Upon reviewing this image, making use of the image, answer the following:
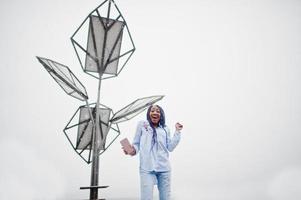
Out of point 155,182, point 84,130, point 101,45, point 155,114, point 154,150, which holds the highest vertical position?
point 101,45

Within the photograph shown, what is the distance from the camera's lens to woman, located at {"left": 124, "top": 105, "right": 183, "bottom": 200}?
8.31 ft

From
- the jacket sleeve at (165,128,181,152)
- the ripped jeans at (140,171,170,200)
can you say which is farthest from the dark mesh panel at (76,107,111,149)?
the ripped jeans at (140,171,170,200)

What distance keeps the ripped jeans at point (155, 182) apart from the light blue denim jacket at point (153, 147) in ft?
0.18

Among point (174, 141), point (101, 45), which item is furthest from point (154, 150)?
point (101, 45)

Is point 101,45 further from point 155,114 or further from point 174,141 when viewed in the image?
point 174,141

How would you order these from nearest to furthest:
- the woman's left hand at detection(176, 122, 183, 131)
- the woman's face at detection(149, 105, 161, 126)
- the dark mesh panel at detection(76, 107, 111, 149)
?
the woman's left hand at detection(176, 122, 183, 131) → the woman's face at detection(149, 105, 161, 126) → the dark mesh panel at detection(76, 107, 111, 149)

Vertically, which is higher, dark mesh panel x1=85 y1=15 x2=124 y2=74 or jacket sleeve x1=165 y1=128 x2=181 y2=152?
dark mesh panel x1=85 y1=15 x2=124 y2=74

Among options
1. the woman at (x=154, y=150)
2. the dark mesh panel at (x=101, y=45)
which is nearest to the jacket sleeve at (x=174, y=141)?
the woman at (x=154, y=150)

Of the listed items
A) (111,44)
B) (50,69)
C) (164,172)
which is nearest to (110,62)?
(111,44)

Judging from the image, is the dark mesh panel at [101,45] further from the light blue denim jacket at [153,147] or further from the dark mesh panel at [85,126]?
the dark mesh panel at [85,126]

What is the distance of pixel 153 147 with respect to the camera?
2684mm

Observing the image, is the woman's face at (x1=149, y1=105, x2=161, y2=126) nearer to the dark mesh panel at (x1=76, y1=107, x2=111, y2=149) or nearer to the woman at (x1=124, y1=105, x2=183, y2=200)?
the woman at (x1=124, y1=105, x2=183, y2=200)

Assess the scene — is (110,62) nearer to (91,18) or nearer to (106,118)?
(91,18)

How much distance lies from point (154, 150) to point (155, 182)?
320mm
